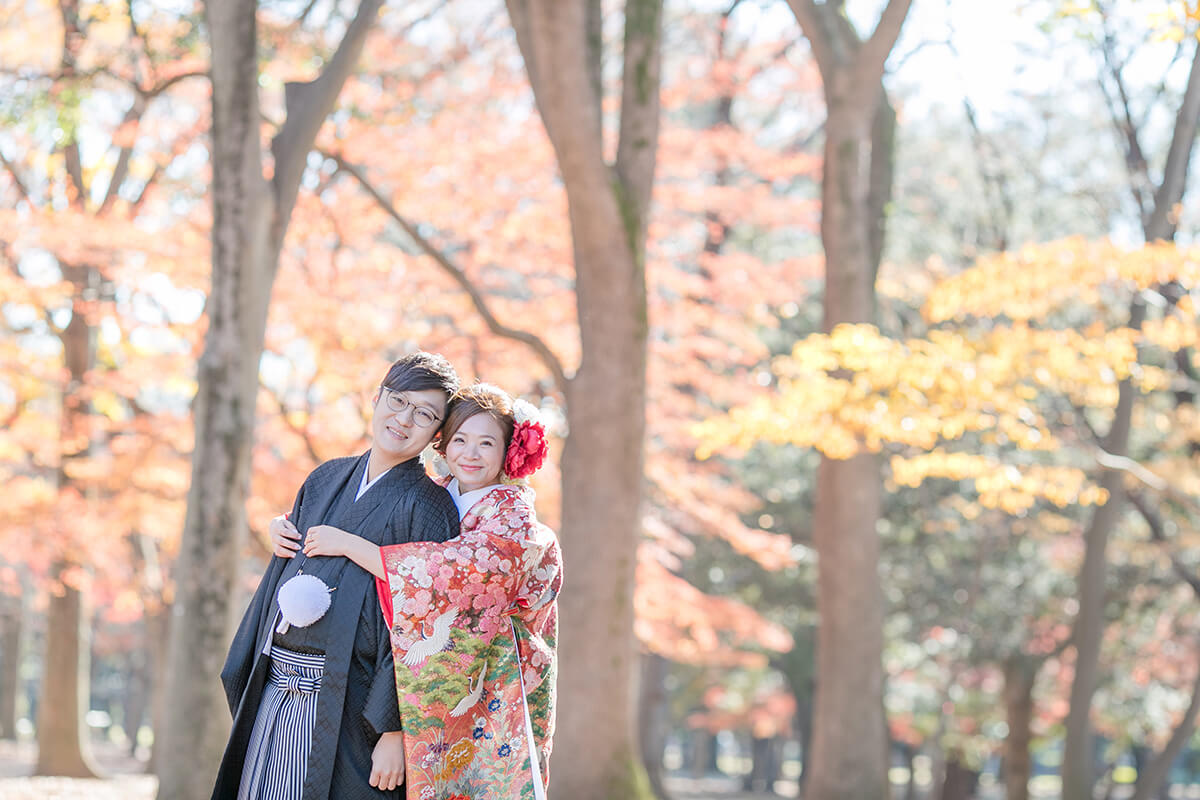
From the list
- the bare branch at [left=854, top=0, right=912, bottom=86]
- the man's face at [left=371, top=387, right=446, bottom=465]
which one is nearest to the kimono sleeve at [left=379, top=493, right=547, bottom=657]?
the man's face at [left=371, top=387, right=446, bottom=465]

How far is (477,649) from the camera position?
2.70 m

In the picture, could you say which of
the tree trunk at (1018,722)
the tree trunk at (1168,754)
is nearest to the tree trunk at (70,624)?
the tree trunk at (1168,754)

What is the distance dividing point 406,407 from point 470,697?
68cm

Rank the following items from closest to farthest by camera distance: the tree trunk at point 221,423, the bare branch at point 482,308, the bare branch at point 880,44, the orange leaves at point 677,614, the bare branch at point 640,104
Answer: the tree trunk at point 221,423
the bare branch at point 640,104
the bare branch at point 482,308
the bare branch at point 880,44
the orange leaves at point 677,614

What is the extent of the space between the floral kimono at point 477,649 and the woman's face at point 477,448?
0.21 feet

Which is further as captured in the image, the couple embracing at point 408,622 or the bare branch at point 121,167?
the bare branch at point 121,167

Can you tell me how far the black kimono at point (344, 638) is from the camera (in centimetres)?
259

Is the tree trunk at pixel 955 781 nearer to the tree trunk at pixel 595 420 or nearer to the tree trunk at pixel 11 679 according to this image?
the tree trunk at pixel 595 420

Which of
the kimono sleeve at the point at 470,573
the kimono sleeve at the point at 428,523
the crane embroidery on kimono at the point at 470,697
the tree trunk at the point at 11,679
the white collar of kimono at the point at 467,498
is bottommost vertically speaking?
the tree trunk at the point at 11,679

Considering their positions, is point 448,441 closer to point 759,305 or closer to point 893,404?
point 893,404

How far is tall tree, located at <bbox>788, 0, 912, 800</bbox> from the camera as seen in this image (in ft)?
25.6

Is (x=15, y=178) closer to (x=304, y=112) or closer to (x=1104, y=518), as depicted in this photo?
(x=304, y=112)

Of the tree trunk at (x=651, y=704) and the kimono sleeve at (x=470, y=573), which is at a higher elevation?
the kimono sleeve at (x=470, y=573)

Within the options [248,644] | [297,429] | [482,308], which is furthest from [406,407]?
[297,429]
